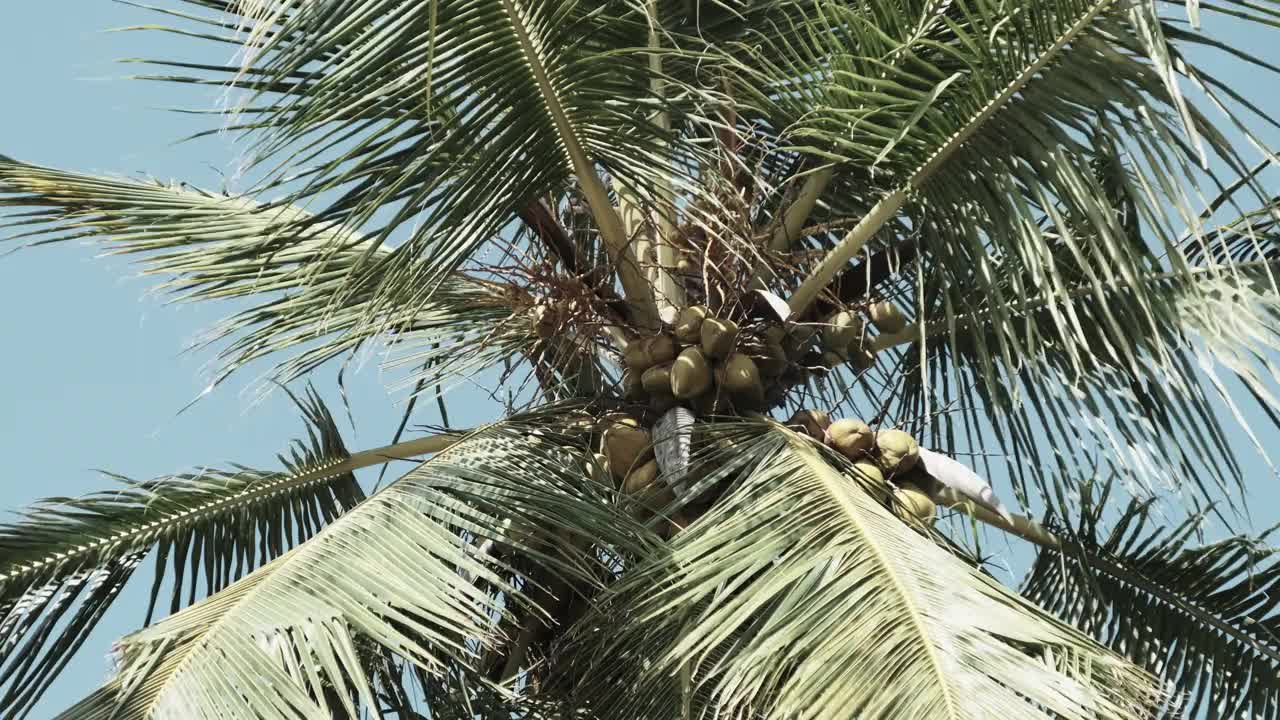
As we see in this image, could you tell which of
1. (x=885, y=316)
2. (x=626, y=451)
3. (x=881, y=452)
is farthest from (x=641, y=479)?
(x=885, y=316)

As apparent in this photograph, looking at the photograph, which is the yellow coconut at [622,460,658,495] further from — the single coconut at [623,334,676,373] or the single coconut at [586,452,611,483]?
the single coconut at [623,334,676,373]

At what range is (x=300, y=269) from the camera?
5059 millimetres

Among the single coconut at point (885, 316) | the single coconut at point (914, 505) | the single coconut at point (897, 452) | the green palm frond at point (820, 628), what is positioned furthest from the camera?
the single coconut at point (885, 316)

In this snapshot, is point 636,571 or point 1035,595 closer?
point 636,571

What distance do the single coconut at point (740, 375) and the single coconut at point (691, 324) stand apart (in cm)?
11

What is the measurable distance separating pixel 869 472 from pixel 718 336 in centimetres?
52

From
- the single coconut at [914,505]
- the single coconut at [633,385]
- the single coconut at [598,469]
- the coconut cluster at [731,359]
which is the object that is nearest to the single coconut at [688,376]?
the coconut cluster at [731,359]

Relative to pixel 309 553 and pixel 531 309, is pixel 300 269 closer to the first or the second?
pixel 531 309

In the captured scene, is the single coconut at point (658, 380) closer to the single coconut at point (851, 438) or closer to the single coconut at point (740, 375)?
the single coconut at point (740, 375)

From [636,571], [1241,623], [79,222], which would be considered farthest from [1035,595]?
[79,222]

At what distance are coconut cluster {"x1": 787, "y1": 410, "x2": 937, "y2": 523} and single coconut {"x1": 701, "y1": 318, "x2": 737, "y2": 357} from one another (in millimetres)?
261

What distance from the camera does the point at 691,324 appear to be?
4.11 metres

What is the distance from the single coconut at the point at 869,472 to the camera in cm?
388

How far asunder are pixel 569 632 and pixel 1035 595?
1587mm
